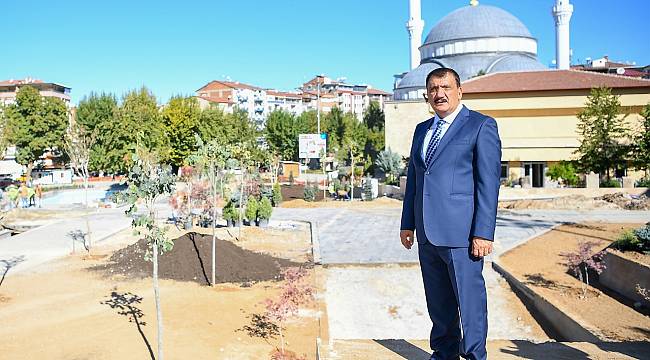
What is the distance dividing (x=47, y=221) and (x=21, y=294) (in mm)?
13493

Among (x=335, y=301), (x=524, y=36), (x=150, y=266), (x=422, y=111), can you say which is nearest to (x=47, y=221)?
(x=150, y=266)

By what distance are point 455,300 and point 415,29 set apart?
61.2 m

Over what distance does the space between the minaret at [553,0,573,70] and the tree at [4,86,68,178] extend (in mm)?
45569

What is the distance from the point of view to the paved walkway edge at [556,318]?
24.9 feet

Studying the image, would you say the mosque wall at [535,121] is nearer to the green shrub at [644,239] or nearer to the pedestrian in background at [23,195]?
the pedestrian in background at [23,195]

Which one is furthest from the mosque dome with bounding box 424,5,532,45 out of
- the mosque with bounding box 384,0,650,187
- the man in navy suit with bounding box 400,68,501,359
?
the man in navy suit with bounding box 400,68,501,359

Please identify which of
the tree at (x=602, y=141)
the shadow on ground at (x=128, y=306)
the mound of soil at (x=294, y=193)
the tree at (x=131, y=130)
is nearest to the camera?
the shadow on ground at (x=128, y=306)

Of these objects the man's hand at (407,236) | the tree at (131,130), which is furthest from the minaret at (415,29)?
the man's hand at (407,236)

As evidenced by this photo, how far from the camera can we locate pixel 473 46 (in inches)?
2388

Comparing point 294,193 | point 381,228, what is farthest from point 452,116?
point 294,193

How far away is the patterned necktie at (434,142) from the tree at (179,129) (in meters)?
41.3

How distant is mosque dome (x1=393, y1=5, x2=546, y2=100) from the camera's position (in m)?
58.8

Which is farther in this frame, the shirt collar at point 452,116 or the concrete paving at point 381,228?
the concrete paving at point 381,228

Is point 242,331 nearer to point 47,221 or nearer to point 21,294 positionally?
point 21,294
